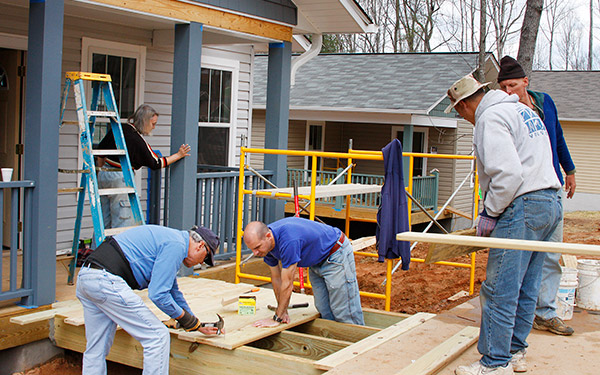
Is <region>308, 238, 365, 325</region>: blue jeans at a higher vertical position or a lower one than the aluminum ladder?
lower

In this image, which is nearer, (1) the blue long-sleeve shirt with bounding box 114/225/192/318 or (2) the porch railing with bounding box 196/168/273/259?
(1) the blue long-sleeve shirt with bounding box 114/225/192/318

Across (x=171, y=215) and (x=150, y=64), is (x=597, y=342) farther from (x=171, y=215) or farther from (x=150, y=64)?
(x=150, y=64)

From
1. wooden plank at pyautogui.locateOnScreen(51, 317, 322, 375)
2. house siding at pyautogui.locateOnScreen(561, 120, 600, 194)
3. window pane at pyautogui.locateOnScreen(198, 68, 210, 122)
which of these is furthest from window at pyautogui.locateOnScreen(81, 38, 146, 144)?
house siding at pyautogui.locateOnScreen(561, 120, 600, 194)

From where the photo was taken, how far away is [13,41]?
7.44 m

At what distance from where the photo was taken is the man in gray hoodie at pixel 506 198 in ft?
12.6

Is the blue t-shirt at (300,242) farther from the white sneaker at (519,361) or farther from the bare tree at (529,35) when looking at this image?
the bare tree at (529,35)

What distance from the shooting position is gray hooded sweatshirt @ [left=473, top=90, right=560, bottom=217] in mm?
3803

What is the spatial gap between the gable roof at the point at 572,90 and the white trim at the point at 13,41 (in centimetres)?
1843

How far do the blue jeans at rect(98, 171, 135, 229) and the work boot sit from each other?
4.25m

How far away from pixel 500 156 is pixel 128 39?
20.7 ft

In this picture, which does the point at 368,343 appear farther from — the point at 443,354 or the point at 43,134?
the point at 43,134

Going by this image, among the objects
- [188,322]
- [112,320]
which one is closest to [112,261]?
[112,320]

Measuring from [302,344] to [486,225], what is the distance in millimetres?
1918

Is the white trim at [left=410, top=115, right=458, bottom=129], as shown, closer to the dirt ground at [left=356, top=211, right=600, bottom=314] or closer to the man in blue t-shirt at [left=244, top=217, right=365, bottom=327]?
the dirt ground at [left=356, top=211, right=600, bottom=314]
